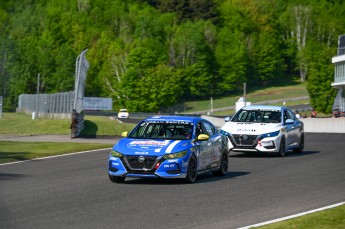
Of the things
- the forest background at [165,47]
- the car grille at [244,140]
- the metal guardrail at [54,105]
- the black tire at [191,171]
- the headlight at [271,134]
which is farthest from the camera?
the forest background at [165,47]

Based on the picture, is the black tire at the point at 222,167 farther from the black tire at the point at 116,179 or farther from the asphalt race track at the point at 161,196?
the black tire at the point at 116,179

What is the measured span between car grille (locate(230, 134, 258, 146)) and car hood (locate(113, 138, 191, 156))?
858cm

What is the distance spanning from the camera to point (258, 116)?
29062 millimetres

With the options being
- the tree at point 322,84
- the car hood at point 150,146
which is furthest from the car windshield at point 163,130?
the tree at point 322,84

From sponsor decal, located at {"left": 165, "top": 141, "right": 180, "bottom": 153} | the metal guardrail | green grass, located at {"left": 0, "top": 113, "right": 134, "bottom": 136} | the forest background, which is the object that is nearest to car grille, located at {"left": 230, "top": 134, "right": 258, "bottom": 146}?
sponsor decal, located at {"left": 165, "top": 141, "right": 180, "bottom": 153}

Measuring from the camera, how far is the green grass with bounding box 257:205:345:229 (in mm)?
12711

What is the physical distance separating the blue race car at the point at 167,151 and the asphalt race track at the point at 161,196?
0.91ft

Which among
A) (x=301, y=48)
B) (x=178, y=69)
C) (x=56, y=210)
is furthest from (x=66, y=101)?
(x=301, y=48)

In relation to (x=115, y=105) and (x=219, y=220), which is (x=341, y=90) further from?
(x=219, y=220)

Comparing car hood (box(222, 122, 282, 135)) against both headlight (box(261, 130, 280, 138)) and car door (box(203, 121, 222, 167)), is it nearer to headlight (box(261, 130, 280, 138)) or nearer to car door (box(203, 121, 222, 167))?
headlight (box(261, 130, 280, 138))

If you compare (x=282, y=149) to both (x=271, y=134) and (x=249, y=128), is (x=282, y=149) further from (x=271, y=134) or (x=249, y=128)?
(x=249, y=128)

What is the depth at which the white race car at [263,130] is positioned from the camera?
2775 cm

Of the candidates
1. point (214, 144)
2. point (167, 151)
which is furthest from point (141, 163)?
point (214, 144)

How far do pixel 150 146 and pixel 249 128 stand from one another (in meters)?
9.53
